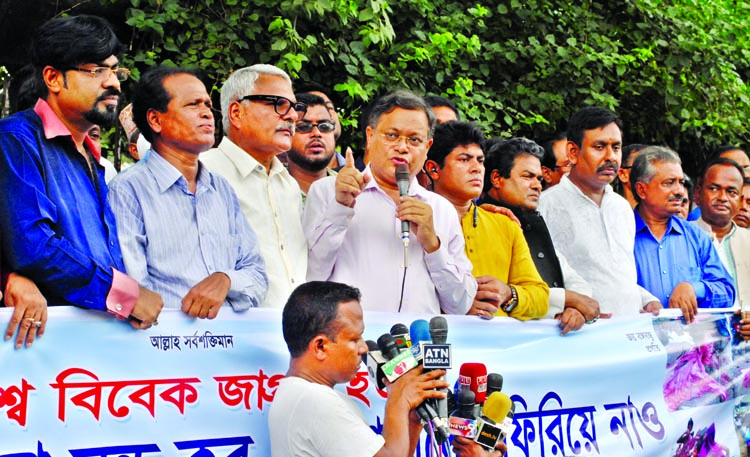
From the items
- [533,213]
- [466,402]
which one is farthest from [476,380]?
[533,213]

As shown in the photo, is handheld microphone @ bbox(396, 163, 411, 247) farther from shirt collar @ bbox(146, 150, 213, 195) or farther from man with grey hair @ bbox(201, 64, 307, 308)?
shirt collar @ bbox(146, 150, 213, 195)

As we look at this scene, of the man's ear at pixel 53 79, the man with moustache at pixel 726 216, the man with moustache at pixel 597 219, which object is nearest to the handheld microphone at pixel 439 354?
the man's ear at pixel 53 79

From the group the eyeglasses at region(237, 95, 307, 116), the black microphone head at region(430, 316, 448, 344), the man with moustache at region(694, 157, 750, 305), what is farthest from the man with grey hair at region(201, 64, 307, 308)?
the man with moustache at region(694, 157, 750, 305)

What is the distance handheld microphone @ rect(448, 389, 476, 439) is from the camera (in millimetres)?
3752

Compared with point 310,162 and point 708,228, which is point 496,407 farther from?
point 708,228

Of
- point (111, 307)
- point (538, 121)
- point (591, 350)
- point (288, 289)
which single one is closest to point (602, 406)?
point (591, 350)

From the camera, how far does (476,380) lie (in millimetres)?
3842

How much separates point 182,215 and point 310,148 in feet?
6.17

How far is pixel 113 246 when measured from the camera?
157 inches

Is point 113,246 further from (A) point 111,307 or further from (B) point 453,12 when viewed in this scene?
(B) point 453,12

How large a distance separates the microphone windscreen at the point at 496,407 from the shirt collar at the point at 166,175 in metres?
1.52

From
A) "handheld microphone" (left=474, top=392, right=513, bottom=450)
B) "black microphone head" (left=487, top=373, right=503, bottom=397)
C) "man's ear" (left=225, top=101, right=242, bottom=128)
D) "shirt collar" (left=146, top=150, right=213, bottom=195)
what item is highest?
"man's ear" (left=225, top=101, right=242, bottom=128)

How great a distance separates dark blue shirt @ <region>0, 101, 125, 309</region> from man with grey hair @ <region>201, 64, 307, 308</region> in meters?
0.91

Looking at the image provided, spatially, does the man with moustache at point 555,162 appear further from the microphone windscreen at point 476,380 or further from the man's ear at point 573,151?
the microphone windscreen at point 476,380
